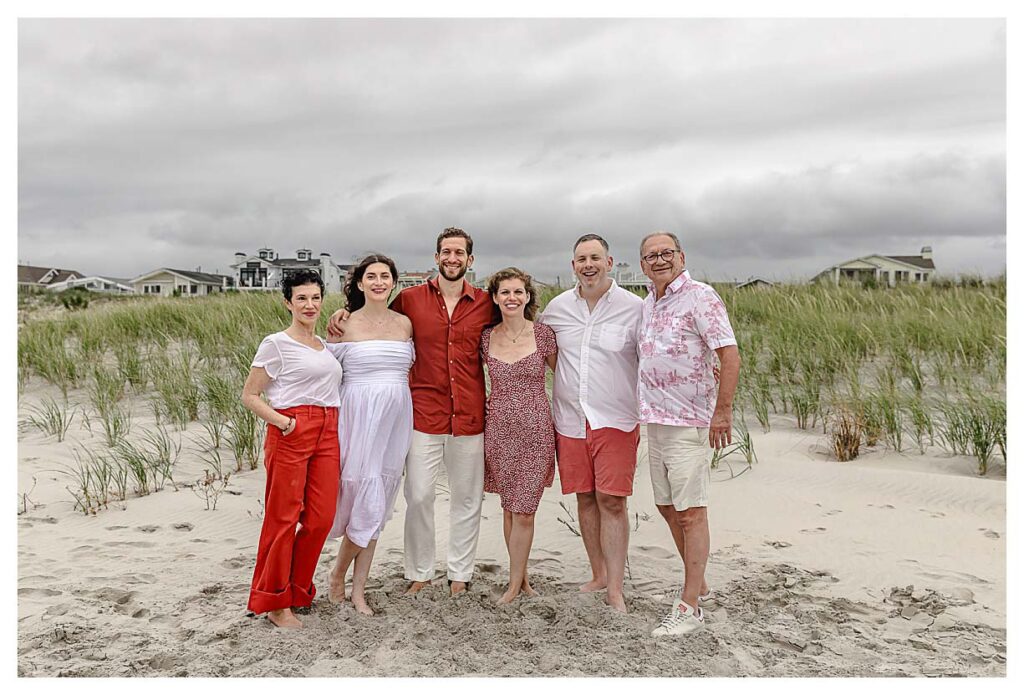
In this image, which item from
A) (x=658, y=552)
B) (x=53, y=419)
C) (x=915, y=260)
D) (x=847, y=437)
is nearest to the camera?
(x=658, y=552)

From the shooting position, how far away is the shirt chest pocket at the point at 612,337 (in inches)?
192

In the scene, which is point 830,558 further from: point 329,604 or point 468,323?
point 329,604

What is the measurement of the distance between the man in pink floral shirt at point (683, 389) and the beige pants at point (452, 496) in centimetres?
121

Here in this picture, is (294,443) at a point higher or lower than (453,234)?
lower

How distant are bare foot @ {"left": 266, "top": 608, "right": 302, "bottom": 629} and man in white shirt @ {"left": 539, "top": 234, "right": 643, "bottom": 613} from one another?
6.12 feet

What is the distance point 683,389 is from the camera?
458 centimetres

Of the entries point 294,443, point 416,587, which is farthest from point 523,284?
point 416,587

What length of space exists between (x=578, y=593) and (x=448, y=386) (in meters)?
1.68

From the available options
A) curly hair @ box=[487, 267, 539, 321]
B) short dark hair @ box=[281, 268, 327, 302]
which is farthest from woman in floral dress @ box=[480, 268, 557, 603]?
short dark hair @ box=[281, 268, 327, 302]

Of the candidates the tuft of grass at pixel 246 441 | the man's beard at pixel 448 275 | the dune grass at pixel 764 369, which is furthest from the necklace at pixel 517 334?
the tuft of grass at pixel 246 441

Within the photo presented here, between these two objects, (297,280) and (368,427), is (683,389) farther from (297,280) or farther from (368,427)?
(297,280)

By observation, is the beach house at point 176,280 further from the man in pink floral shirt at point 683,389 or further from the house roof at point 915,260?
the man in pink floral shirt at point 683,389

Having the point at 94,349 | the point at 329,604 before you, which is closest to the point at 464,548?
the point at 329,604

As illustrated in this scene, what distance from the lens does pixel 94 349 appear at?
41.2 ft
